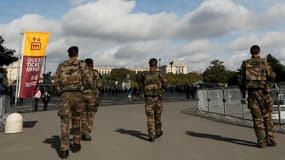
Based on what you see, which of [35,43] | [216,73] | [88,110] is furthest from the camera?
[216,73]

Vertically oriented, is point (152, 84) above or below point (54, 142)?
above

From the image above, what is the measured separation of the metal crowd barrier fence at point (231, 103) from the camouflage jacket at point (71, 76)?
21.6 ft

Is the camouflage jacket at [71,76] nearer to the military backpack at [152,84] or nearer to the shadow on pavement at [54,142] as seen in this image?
the shadow on pavement at [54,142]

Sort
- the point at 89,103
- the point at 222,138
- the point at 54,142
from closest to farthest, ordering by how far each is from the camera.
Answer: the point at 54,142, the point at 222,138, the point at 89,103

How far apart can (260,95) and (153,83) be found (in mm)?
2563

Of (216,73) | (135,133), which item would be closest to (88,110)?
(135,133)

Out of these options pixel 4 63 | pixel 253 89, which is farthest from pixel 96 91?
pixel 4 63

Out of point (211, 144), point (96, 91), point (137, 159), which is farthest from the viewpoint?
point (96, 91)

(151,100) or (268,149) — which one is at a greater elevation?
(151,100)

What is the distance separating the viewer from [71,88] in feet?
21.3

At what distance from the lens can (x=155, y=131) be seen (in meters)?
8.39

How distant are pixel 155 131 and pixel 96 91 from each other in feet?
6.39

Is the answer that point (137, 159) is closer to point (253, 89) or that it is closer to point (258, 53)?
point (253, 89)

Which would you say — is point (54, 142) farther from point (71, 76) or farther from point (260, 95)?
point (260, 95)
